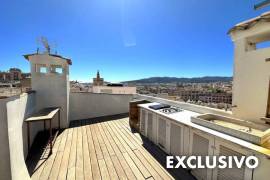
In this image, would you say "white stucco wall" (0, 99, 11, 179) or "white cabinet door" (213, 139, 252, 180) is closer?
"white cabinet door" (213, 139, 252, 180)

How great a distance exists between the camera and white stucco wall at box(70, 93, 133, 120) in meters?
6.28

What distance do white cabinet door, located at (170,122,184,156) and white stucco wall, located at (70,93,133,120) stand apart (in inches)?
185

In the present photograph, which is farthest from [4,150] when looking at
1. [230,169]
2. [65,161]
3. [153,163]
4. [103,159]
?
[230,169]

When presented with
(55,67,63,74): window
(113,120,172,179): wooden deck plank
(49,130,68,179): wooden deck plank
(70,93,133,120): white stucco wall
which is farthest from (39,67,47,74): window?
(113,120,172,179): wooden deck plank

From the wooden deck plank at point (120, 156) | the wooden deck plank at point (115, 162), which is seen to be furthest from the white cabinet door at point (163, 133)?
the wooden deck plank at point (115, 162)

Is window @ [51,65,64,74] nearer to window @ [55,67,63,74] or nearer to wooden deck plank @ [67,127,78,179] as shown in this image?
window @ [55,67,63,74]

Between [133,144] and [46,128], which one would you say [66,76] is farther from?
[133,144]

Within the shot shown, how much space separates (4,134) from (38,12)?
15.4 ft

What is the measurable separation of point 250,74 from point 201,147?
69.1 inches

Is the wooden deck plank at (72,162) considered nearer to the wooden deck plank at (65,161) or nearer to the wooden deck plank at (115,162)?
the wooden deck plank at (65,161)

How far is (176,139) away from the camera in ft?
9.36

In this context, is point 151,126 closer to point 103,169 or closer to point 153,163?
point 153,163

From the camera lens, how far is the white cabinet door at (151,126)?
378cm

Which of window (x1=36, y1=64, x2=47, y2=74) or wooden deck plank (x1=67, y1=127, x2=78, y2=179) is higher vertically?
window (x1=36, y1=64, x2=47, y2=74)
